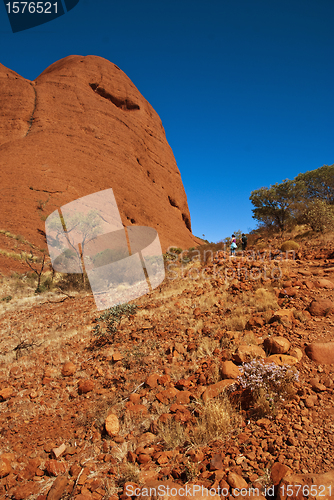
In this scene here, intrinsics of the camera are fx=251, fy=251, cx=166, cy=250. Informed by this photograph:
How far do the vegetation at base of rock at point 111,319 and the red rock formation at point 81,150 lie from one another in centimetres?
1535

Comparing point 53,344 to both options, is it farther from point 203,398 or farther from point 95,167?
point 95,167

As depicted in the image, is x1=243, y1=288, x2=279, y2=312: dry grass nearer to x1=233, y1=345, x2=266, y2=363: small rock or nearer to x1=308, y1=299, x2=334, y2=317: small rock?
x1=308, y1=299, x2=334, y2=317: small rock

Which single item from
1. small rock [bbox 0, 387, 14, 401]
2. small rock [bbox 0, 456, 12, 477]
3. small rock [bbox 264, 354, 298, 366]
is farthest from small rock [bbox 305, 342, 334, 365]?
small rock [bbox 0, 387, 14, 401]

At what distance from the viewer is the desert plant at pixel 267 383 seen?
294 centimetres

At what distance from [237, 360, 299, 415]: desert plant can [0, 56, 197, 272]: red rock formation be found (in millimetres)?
19896

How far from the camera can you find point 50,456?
3.04 meters

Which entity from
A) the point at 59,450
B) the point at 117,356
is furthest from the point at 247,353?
the point at 59,450

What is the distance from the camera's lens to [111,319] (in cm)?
653

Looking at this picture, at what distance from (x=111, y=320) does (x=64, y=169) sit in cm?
2464

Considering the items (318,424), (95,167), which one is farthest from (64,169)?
(318,424)

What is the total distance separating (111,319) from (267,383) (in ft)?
14.2

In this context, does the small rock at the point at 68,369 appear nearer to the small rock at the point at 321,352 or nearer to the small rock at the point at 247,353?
the small rock at the point at 247,353

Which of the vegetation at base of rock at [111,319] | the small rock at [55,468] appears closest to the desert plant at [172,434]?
the small rock at [55,468]

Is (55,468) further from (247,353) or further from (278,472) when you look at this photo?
(247,353)
